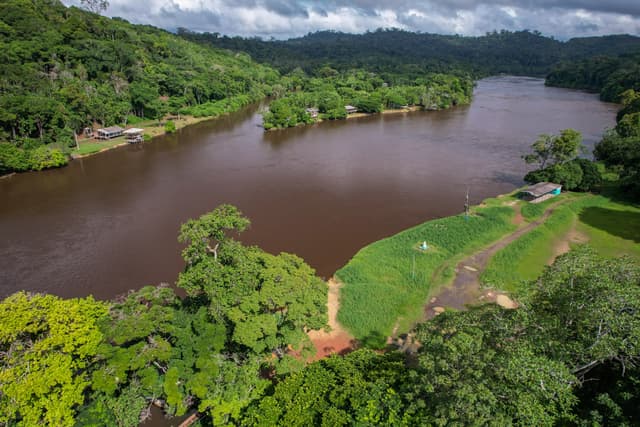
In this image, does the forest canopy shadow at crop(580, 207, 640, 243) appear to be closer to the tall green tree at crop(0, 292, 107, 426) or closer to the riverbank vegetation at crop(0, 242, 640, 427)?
the riverbank vegetation at crop(0, 242, 640, 427)

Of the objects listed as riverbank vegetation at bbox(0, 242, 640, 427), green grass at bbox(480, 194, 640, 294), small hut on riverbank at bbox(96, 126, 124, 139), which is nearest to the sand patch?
green grass at bbox(480, 194, 640, 294)

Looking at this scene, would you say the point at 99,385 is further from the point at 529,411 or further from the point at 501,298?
the point at 501,298

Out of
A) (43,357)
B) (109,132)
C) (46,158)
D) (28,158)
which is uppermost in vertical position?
(109,132)

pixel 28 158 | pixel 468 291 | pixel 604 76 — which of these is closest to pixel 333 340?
pixel 468 291

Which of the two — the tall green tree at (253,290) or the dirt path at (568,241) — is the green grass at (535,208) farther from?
the tall green tree at (253,290)

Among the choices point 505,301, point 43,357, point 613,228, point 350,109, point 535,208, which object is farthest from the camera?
point 350,109

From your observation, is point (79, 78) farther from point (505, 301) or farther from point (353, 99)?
point (505, 301)

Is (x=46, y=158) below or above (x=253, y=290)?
above
